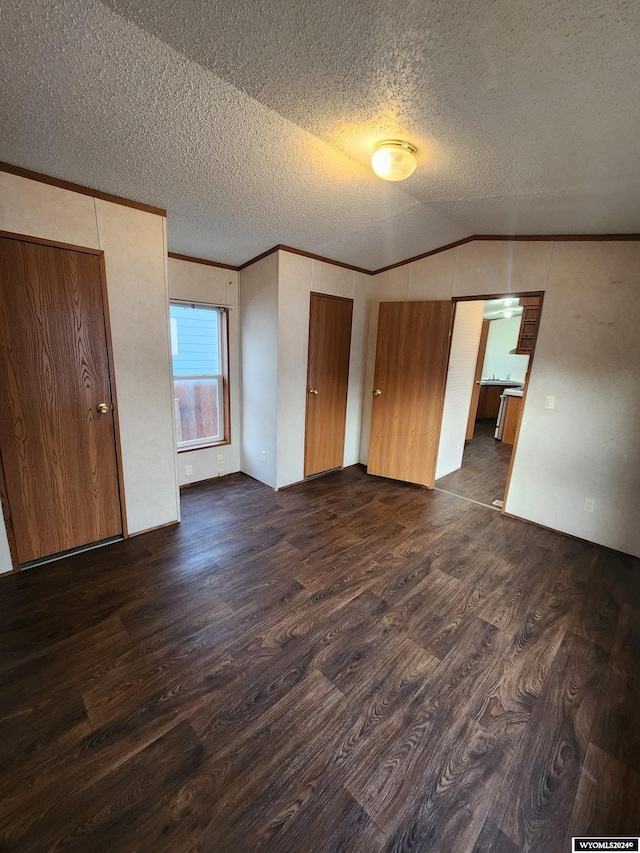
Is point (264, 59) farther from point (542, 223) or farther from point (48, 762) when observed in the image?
point (48, 762)

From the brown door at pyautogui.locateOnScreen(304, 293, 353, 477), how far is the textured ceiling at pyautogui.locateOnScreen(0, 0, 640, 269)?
1314mm

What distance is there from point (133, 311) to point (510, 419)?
18.1 feet

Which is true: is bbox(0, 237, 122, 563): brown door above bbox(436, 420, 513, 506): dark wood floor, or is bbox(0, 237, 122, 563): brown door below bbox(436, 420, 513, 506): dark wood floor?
above

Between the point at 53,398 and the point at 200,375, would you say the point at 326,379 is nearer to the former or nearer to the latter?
the point at 200,375

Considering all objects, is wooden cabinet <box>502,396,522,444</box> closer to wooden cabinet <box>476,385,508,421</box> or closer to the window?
wooden cabinet <box>476,385,508,421</box>

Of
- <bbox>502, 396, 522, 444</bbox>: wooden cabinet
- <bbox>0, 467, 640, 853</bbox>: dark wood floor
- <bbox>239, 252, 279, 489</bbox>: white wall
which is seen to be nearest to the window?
<bbox>239, 252, 279, 489</bbox>: white wall

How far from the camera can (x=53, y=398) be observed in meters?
2.16

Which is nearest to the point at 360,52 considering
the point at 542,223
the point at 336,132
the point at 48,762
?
the point at 336,132

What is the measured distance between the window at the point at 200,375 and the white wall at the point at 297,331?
82cm

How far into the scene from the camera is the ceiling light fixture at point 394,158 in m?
1.76

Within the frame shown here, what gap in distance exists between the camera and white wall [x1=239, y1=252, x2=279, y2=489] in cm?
328

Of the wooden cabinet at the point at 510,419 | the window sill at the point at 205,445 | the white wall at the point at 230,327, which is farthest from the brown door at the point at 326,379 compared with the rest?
the wooden cabinet at the point at 510,419

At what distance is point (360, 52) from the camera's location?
48.9 inches

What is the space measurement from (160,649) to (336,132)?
2769 millimetres
